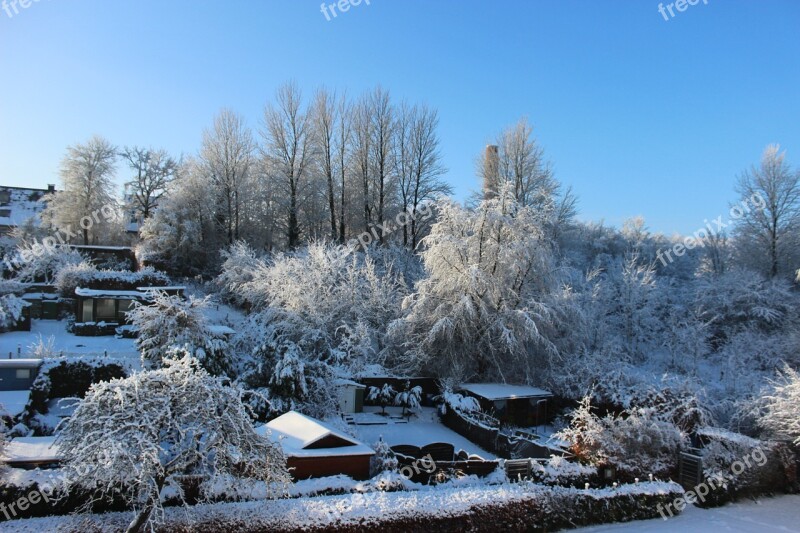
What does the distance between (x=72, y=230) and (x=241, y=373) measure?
91.0 feet

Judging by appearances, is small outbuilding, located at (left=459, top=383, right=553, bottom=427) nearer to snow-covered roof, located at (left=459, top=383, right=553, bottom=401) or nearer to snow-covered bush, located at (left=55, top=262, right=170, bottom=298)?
snow-covered roof, located at (left=459, top=383, right=553, bottom=401)

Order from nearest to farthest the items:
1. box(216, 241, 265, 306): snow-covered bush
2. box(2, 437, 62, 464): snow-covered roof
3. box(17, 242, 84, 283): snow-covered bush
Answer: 1. box(2, 437, 62, 464): snow-covered roof
2. box(216, 241, 265, 306): snow-covered bush
3. box(17, 242, 84, 283): snow-covered bush

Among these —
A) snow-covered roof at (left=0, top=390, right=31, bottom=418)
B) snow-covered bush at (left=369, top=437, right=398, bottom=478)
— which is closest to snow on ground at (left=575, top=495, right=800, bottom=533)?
snow-covered bush at (left=369, top=437, right=398, bottom=478)

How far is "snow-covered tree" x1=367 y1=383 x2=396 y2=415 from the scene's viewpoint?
798 inches

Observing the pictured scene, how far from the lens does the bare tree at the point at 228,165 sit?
34.7 meters

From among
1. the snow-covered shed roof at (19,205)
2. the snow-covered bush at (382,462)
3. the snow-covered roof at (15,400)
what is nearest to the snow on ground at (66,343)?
the snow-covered roof at (15,400)

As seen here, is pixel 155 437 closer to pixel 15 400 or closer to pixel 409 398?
pixel 15 400

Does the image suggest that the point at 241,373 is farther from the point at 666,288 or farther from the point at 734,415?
the point at 666,288

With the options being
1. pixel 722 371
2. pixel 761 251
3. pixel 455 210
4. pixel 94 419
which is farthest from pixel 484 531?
pixel 761 251

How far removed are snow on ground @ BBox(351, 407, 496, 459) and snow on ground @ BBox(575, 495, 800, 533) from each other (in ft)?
16.3

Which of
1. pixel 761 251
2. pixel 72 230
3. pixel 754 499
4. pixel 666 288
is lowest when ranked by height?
pixel 754 499

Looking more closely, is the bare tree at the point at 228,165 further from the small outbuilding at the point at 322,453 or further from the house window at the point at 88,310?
the small outbuilding at the point at 322,453

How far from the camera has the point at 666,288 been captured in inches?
1224

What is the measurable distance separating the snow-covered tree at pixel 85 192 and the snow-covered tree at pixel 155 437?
33460mm
